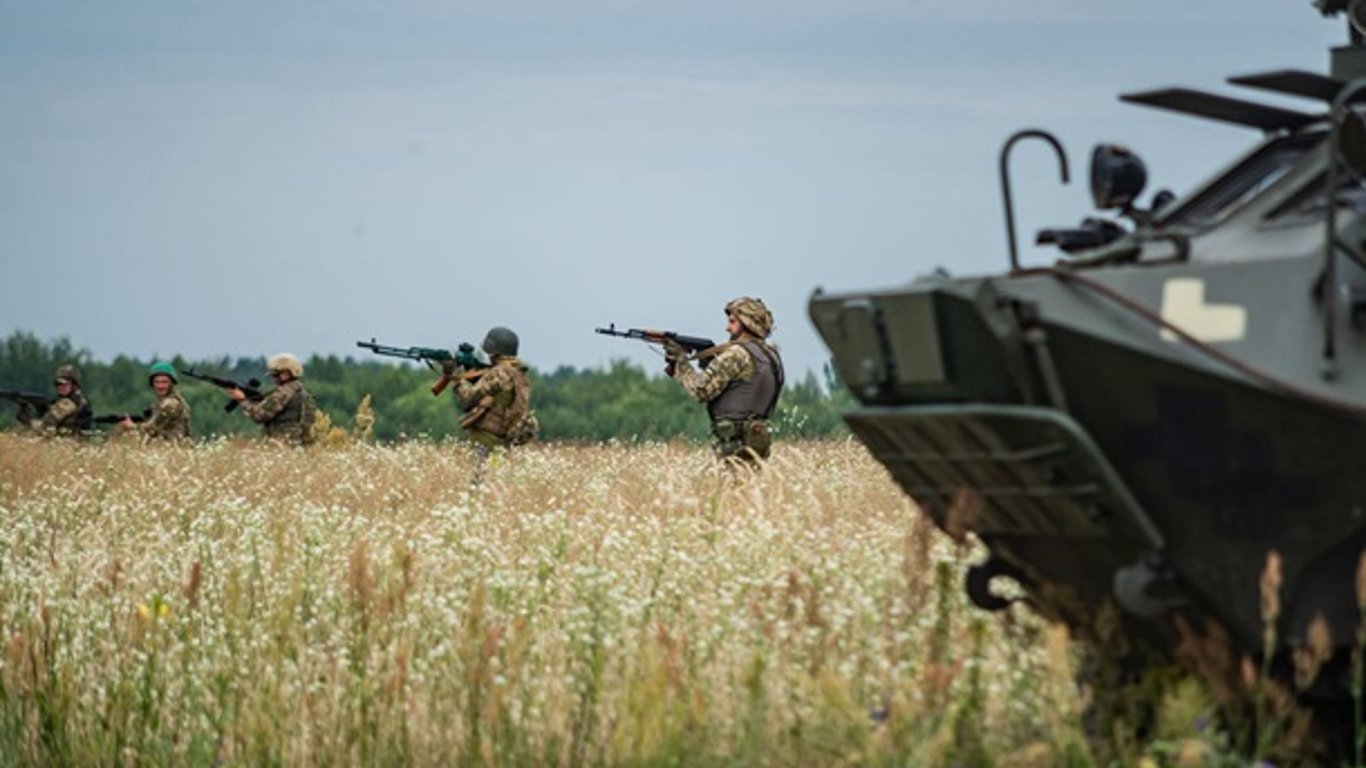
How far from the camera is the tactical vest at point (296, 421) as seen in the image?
30.0m

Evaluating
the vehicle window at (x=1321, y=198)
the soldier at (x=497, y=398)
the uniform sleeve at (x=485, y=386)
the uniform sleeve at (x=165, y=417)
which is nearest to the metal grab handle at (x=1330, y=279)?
the vehicle window at (x=1321, y=198)

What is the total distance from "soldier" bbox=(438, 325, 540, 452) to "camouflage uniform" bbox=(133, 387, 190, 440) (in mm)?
8320

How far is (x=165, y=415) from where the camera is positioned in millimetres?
31859

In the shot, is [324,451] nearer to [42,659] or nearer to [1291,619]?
[42,659]

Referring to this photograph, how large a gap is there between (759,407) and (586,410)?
109 feet

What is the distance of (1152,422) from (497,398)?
16.8 meters

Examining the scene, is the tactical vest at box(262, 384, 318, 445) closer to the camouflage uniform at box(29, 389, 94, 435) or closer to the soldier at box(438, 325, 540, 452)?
the camouflage uniform at box(29, 389, 94, 435)

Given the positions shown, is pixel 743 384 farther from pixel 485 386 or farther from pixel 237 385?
pixel 237 385

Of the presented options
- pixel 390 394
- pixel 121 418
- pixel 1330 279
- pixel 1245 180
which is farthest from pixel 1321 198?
pixel 390 394

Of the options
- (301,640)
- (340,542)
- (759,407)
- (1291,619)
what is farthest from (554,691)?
(759,407)

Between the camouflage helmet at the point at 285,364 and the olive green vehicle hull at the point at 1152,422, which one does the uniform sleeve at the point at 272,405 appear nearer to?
the camouflage helmet at the point at 285,364

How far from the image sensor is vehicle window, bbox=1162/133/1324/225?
8422 mm

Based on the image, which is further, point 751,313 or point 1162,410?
point 751,313

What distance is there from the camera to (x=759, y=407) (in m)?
20.7
